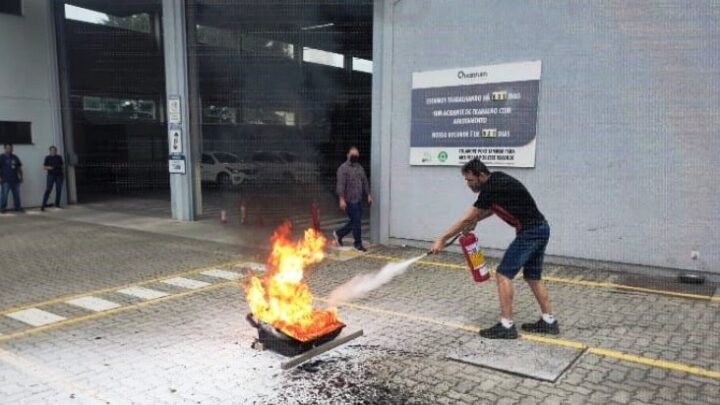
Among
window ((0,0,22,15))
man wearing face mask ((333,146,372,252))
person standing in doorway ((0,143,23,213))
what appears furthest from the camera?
window ((0,0,22,15))

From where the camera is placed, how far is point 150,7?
13578 millimetres

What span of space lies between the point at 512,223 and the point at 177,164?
9.05m

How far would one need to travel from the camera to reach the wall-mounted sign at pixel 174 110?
11477mm

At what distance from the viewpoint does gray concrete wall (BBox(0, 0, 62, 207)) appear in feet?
43.1

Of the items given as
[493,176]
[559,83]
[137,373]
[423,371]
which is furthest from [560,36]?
[137,373]

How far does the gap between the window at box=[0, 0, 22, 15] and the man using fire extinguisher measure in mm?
13839

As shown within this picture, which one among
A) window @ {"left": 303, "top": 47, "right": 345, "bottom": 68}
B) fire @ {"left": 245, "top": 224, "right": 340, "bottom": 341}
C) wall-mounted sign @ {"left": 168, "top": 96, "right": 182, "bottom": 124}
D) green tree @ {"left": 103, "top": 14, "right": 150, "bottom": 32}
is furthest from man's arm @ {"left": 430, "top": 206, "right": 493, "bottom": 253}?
green tree @ {"left": 103, "top": 14, "right": 150, "bottom": 32}

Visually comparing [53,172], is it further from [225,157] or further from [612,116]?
[612,116]

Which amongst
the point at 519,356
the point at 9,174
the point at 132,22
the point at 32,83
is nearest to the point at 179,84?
the point at 32,83

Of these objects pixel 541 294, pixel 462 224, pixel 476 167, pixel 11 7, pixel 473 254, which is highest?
pixel 11 7

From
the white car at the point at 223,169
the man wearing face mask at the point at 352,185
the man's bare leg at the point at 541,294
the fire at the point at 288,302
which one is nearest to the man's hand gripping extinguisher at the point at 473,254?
the man's bare leg at the point at 541,294

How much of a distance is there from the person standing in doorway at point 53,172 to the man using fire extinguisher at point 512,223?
1278 centimetres

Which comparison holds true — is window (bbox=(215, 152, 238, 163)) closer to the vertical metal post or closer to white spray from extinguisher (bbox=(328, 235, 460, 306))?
the vertical metal post

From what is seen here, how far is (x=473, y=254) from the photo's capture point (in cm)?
467
